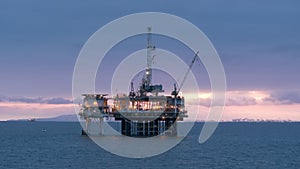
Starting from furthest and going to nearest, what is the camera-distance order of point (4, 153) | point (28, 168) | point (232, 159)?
point (4, 153) → point (232, 159) → point (28, 168)

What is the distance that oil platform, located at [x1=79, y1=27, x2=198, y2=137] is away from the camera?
16600 cm

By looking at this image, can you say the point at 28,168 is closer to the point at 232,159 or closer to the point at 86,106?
the point at 232,159

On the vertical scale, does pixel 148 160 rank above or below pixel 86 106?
below

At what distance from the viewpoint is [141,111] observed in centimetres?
16762

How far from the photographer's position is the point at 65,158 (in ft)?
354

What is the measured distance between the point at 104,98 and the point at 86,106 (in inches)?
241

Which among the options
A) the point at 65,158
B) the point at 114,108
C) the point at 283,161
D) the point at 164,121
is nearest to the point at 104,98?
the point at 114,108

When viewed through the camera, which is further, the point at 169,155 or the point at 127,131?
the point at 127,131

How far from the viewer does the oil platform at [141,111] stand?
545 feet

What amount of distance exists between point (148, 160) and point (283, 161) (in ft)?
93.6

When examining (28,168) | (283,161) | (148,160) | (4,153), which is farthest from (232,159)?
(4,153)

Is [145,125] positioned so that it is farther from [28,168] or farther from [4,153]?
[28,168]

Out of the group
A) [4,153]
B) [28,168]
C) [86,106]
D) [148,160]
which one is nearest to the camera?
[28,168]

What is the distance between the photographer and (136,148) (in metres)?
126
